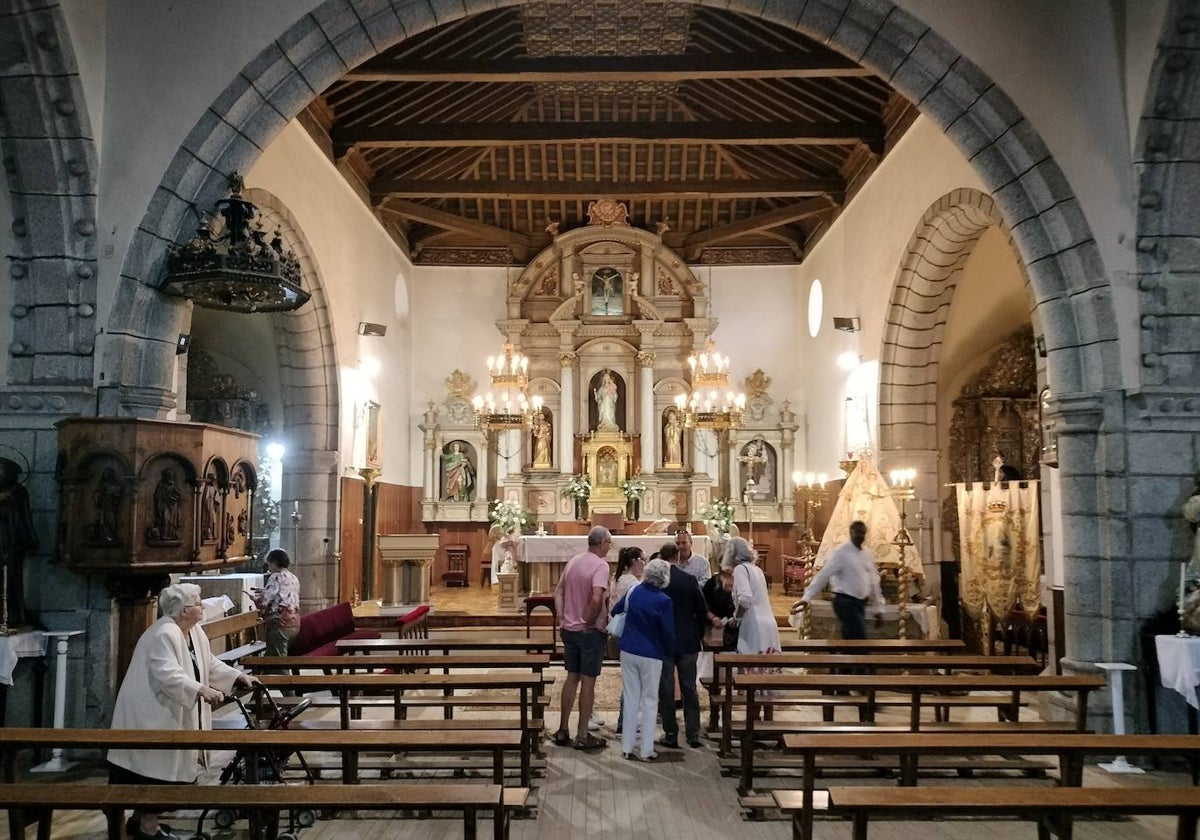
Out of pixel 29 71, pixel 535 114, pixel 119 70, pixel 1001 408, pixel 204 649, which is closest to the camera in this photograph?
pixel 204 649

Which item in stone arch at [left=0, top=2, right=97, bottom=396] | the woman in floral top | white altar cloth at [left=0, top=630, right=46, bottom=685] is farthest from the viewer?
the woman in floral top

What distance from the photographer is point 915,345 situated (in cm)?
1128

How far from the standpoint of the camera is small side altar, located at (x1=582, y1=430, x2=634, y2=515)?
56.9 feet

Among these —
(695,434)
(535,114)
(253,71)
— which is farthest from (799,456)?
(253,71)

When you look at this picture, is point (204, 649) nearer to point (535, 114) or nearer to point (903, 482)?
point (903, 482)

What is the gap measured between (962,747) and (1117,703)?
271cm

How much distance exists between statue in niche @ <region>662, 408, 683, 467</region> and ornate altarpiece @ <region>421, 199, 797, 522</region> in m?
0.02

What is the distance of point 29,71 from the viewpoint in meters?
5.91

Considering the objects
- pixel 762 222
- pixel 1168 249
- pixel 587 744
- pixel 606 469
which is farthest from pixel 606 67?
pixel 606 469

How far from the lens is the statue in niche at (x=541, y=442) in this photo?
1745 centimetres

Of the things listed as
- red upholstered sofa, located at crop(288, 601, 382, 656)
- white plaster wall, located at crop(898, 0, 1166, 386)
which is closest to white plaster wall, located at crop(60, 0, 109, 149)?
red upholstered sofa, located at crop(288, 601, 382, 656)

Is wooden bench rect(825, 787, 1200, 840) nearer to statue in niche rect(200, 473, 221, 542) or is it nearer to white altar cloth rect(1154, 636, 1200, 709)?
white altar cloth rect(1154, 636, 1200, 709)

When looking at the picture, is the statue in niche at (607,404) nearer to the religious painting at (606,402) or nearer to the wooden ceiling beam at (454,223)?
the religious painting at (606,402)

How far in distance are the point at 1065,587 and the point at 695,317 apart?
11517mm
